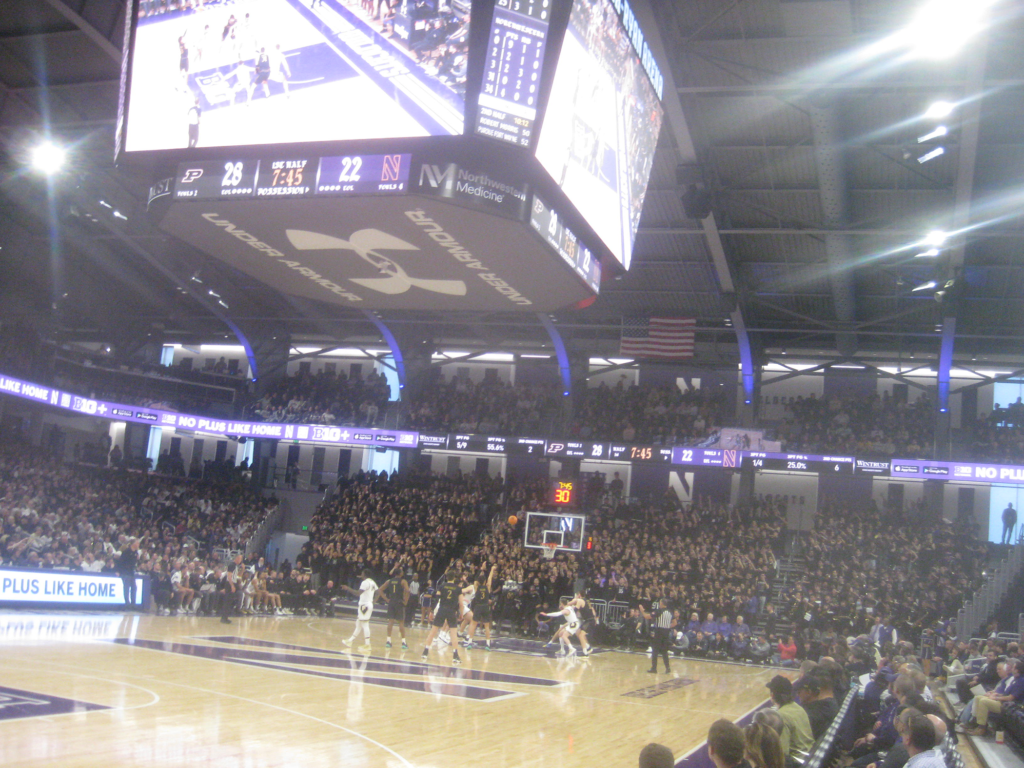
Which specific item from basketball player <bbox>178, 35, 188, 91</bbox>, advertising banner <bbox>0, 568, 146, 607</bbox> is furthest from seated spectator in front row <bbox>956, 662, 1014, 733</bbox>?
advertising banner <bbox>0, 568, 146, 607</bbox>

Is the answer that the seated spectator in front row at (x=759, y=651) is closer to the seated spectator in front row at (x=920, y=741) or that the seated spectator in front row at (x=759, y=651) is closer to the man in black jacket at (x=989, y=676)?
the man in black jacket at (x=989, y=676)

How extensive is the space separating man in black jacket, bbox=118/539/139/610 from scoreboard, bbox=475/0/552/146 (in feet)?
56.0

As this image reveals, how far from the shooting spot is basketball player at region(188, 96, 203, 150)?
1202 cm

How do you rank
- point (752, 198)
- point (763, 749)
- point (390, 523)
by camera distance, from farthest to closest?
point (390, 523)
point (752, 198)
point (763, 749)

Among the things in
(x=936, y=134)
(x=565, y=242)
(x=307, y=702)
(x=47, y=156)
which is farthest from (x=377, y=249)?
(x=47, y=156)

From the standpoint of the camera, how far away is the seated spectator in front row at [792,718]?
24.1 feet

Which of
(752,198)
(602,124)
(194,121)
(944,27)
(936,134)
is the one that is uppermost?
(944,27)

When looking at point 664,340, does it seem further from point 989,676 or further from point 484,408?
point 989,676

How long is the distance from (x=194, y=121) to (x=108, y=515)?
73.6 ft

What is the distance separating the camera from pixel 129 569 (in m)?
23.6

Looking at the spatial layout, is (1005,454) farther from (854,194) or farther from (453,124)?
(453,124)

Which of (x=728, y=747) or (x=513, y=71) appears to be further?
(x=513, y=71)

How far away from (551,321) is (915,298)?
41.2 ft

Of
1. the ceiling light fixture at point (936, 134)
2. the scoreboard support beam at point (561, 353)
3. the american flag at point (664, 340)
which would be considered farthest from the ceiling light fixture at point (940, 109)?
the scoreboard support beam at point (561, 353)
